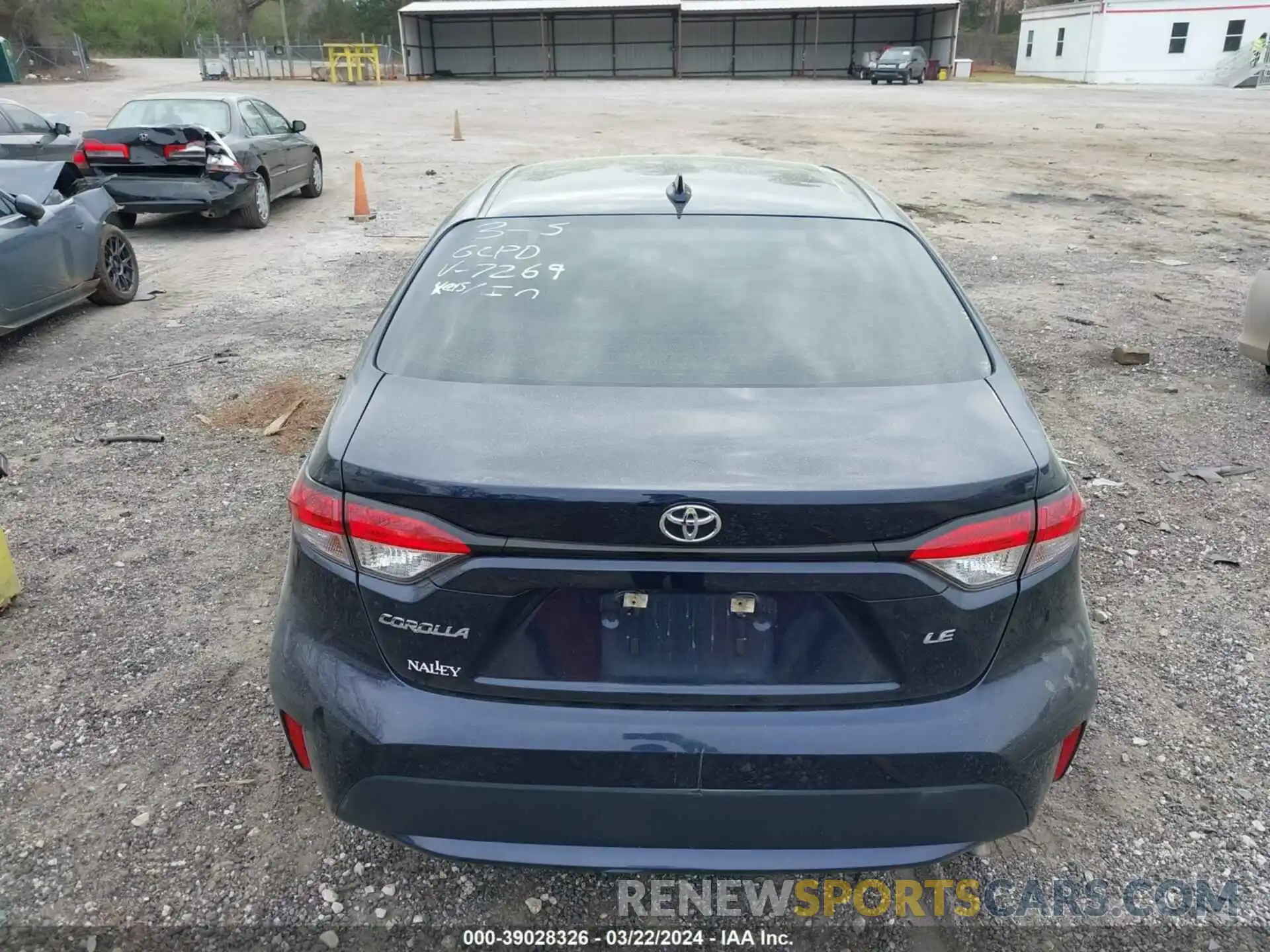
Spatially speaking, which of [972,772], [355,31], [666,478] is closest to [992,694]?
[972,772]

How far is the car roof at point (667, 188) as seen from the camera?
9.70 ft

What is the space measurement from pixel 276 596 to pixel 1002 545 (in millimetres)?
2921

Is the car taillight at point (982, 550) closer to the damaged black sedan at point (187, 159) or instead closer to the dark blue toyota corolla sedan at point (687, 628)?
the dark blue toyota corolla sedan at point (687, 628)

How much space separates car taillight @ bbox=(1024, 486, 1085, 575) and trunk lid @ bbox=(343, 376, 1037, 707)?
60mm

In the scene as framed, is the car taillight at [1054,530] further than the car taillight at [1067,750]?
No

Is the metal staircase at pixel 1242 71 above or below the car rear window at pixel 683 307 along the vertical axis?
above

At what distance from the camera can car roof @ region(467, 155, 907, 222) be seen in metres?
2.96

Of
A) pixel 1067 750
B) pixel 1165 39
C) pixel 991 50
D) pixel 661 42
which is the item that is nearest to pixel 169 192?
pixel 1067 750

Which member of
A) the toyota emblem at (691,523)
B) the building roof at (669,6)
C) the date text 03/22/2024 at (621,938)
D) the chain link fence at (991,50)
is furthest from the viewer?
the chain link fence at (991,50)

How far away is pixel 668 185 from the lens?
3.11 meters

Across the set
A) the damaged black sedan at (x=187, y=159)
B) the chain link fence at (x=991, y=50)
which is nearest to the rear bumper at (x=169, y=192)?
the damaged black sedan at (x=187, y=159)

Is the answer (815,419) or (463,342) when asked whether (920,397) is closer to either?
(815,419)

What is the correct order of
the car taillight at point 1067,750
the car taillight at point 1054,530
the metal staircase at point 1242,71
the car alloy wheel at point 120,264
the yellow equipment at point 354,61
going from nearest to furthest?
the car taillight at point 1054,530 → the car taillight at point 1067,750 → the car alloy wheel at point 120,264 → the yellow equipment at point 354,61 → the metal staircase at point 1242,71

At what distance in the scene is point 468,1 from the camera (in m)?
51.9
